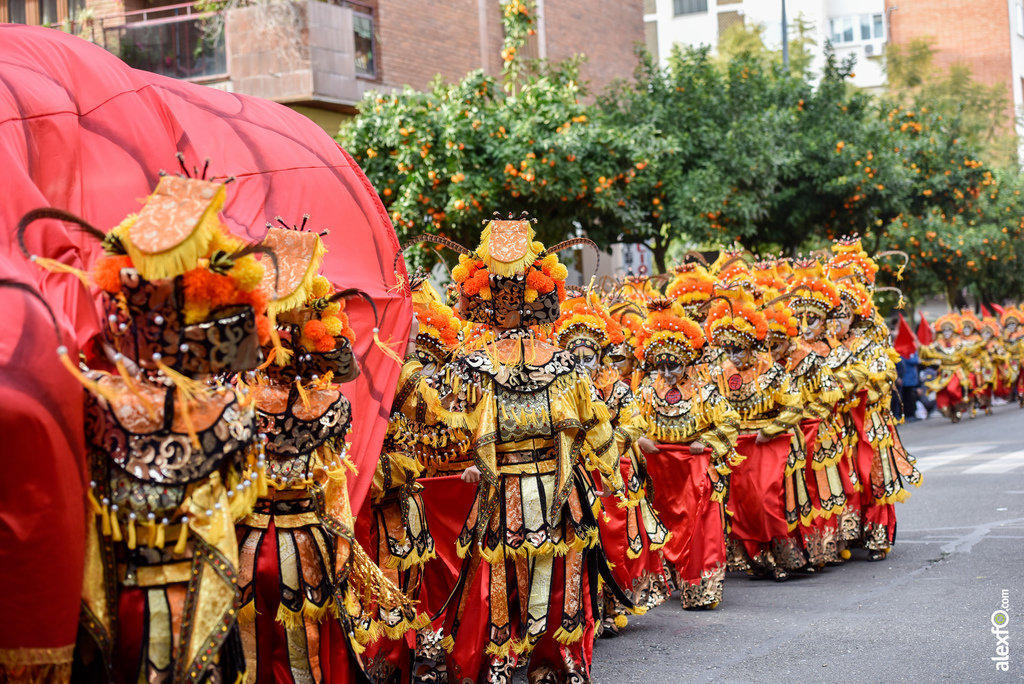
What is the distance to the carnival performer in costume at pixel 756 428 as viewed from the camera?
834cm

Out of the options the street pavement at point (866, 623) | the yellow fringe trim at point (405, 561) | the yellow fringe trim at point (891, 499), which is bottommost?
the street pavement at point (866, 623)

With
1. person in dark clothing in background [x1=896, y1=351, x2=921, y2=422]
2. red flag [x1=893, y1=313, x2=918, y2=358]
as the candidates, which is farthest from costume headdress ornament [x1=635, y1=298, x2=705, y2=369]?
person in dark clothing in background [x1=896, y1=351, x2=921, y2=422]

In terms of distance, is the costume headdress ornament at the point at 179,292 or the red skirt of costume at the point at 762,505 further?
the red skirt of costume at the point at 762,505

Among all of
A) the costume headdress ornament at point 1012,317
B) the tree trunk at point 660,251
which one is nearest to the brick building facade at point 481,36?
the tree trunk at point 660,251

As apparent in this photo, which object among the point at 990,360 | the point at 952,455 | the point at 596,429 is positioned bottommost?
the point at 952,455

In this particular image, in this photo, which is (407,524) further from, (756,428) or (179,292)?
(756,428)

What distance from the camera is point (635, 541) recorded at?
715cm

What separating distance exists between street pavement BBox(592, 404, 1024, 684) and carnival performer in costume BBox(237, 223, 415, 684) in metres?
2.27

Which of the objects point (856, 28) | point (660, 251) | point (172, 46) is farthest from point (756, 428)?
point (856, 28)

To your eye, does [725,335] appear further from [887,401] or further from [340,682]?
[340,682]

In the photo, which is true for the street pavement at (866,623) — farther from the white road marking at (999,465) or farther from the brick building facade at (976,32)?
the brick building facade at (976,32)

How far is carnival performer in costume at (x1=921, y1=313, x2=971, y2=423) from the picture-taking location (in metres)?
21.2

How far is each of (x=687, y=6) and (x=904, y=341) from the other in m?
26.8

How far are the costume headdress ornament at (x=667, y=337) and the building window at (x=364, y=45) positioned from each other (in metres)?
10.5
